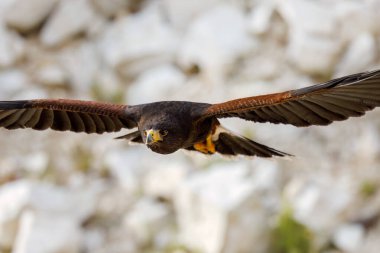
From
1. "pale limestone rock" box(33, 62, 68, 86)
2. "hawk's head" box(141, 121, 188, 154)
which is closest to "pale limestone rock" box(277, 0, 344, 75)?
"pale limestone rock" box(33, 62, 68, 86)

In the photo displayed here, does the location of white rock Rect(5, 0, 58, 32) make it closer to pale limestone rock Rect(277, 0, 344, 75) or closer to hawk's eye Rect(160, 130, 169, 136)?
pale limestone rock Rect(277, 0, 344, 75)

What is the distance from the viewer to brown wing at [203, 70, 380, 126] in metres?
7.15

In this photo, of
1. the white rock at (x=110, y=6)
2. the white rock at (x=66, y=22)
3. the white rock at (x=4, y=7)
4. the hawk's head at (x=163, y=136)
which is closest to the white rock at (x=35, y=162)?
the white rock at (x=66, y=22)

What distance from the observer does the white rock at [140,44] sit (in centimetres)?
1650

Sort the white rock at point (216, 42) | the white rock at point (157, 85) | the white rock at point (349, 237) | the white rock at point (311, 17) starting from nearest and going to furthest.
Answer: the white rock at point (349, 237), the white rock at point (311, 17), the white rock at point (216, 42), the white rock at point (157, 85)

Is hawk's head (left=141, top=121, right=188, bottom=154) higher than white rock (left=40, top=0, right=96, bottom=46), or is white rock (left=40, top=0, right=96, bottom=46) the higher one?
white rock (left=40, top=0, right=96, bottom=46)

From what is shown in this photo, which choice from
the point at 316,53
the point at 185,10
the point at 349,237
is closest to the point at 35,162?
the point at 185,10

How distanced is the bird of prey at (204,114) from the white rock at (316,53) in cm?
648

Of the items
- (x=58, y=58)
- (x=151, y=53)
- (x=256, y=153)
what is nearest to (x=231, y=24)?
(x=151, y=53)

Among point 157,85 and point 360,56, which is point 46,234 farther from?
point 360,56

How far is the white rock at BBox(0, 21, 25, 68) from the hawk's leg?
837cm

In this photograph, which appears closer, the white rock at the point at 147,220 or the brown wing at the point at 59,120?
the brown wing at the point at 59,120

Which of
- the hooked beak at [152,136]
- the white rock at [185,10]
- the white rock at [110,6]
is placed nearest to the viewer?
the hooked beak at [152,136]

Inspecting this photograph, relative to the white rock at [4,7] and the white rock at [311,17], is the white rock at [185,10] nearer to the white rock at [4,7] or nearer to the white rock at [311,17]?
the white rock at [311,17]
